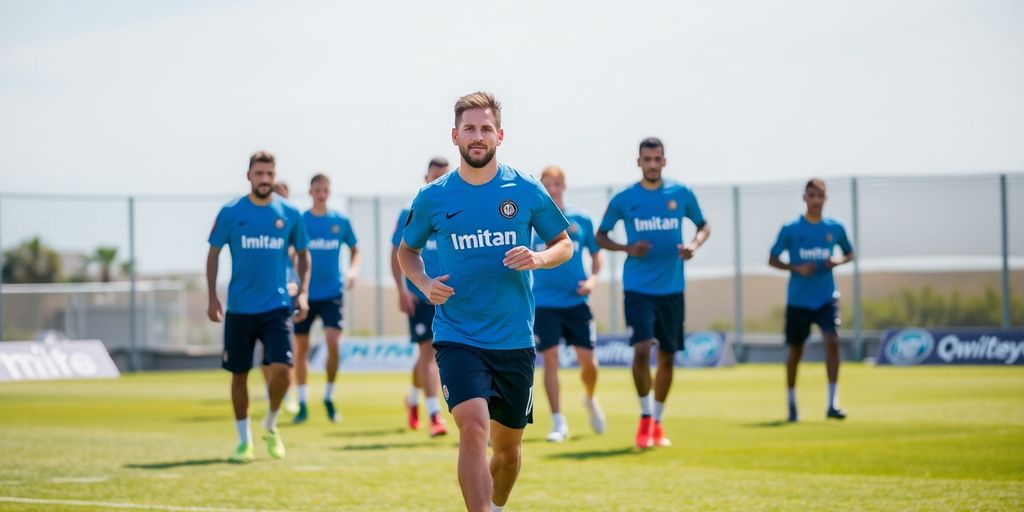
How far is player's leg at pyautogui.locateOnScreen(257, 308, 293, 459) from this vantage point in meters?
12.1

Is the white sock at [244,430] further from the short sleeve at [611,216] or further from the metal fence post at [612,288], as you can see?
the metal fence post at [612,288]

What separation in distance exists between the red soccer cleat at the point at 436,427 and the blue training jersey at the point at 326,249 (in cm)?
339

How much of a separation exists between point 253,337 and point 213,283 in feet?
2.08

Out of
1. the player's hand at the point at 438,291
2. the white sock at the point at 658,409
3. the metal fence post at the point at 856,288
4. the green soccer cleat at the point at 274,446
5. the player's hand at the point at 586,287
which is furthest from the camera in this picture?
the metal fence post at the point at 856,288

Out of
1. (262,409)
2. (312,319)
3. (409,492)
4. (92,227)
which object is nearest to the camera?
(409,492)

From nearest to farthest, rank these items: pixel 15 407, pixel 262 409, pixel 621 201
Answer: pixel 621 201
pixel 262 409
pixel 15 407

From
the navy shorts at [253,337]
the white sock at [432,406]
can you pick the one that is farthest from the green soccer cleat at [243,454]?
the white sock at [432,406]

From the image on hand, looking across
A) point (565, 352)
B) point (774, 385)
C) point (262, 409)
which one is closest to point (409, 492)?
point (262, 409)

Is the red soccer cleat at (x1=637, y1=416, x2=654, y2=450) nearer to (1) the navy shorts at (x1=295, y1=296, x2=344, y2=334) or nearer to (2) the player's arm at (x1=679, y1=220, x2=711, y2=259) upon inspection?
(2) the player's arm at (x1=679, y1=220, x2=711, y2=259)

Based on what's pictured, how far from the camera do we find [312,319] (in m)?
17.6

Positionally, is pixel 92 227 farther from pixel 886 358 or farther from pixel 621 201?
pixel 621 201

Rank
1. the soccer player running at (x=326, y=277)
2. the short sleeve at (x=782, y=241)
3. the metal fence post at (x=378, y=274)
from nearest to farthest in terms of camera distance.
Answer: the short sleeve at (x=782, y=241)
the soccer player running at (x=326, y=277)
the metal fence post at (x=378, y=274)

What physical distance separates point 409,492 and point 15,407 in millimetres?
13150

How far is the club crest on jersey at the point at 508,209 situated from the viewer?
704 centimetres
